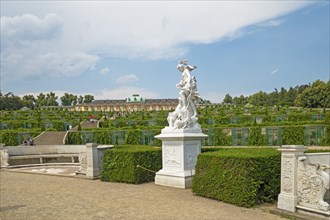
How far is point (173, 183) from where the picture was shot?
35.0ft

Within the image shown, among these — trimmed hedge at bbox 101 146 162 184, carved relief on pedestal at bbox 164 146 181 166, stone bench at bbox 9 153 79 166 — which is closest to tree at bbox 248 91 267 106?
stone bench at bbox 9 153 79 166

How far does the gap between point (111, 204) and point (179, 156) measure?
10.5 feet

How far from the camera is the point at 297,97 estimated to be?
273 ft

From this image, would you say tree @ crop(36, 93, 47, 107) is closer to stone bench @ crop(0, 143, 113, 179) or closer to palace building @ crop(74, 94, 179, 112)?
palace building @ crop(74, 94, 179, 112)

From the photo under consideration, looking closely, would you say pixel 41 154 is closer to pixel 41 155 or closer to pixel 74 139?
pixel 41 155

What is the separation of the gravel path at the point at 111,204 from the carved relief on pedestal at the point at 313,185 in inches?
30.4

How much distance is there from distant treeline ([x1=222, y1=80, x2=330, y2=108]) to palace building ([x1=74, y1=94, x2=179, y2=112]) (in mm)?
26874

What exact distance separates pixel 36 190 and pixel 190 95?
20.3ft

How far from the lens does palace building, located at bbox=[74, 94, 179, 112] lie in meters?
133

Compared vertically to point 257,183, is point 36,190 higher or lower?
lower

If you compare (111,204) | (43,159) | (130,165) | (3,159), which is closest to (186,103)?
(130,165)

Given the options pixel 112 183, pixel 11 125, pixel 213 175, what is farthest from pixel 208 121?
pixel 213 175

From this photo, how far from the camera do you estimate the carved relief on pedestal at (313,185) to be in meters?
6.29

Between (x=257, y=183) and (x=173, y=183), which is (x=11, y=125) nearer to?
(x=173, y=183)
